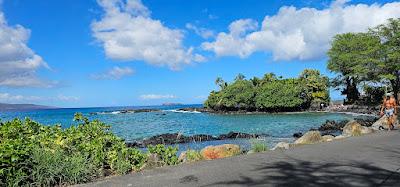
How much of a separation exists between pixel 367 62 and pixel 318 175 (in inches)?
2506

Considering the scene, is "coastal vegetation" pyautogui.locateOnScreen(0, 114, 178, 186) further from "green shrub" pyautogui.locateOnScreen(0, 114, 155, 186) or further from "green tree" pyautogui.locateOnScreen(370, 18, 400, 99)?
"green tree" pyautogui.locateOnScreen(370, 18, 400, 99)

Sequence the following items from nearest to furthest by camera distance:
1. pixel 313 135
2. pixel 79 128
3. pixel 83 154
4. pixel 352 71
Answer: pixel 83 154
pixel 79 128
pixel 313 135
pixel 352 71

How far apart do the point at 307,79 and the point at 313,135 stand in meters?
74.2

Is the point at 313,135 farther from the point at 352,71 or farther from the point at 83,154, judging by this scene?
the point at 352,71

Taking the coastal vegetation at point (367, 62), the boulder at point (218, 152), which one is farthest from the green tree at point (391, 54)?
the boulder at point (218, 152)

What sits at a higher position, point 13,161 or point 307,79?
point 307,79

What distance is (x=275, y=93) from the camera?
Result: 85312mm

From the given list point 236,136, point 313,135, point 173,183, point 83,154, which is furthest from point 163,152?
point 236,136

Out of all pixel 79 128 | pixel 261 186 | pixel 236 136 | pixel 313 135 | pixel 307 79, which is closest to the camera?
pixel 261 186

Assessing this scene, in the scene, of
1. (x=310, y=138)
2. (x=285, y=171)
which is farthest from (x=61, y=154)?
(x=310, y=138)

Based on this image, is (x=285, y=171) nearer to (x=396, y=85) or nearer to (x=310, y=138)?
(x=310, y=138)

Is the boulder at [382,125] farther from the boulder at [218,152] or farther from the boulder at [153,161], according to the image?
the boulder at [153,161]

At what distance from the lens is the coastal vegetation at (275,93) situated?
84188mm

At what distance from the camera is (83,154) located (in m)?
9.26
